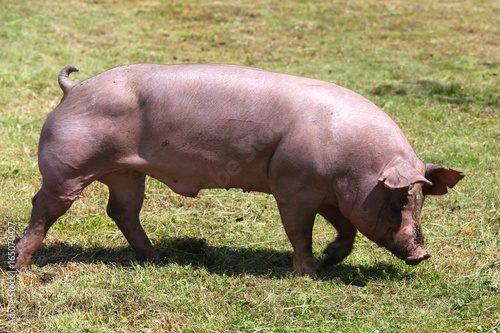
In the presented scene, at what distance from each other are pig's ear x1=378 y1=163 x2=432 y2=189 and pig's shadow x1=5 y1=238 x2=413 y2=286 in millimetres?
836

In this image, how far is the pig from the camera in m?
4.53

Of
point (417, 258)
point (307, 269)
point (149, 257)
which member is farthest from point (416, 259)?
point (149, 257)

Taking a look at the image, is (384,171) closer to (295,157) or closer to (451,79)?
(295,157)

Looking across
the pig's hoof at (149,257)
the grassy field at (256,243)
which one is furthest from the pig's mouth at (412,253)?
the pig's hoof at (149,257)

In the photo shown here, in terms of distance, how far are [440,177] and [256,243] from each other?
5.73 ft

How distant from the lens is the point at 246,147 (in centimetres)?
471

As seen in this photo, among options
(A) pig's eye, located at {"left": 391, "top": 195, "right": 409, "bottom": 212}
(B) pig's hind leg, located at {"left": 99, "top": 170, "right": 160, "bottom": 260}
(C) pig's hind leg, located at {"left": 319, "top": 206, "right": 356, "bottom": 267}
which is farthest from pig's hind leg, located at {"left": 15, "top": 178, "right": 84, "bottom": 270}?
(A) pig's eye, located at {"left": 391, "top": 195, "right": 409, "bottom": 212}

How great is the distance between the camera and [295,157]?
14.9ft

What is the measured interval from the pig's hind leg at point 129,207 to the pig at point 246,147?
0.32 metres

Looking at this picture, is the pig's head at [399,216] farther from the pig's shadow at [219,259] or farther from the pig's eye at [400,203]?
the pig's shadow at [219,259]

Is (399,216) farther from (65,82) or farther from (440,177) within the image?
(65,82)

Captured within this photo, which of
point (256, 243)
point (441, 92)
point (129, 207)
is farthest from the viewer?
point (441, 92)

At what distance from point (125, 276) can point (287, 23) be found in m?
12.7

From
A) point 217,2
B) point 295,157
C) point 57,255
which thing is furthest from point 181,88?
point 217,2
